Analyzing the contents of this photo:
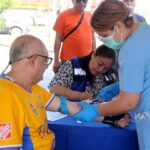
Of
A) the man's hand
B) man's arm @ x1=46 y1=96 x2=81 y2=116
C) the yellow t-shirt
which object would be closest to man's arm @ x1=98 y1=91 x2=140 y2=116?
man's arm @ x1=46 y1=96 x2=81 y2=116

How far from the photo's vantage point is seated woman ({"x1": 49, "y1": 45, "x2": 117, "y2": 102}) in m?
2.32

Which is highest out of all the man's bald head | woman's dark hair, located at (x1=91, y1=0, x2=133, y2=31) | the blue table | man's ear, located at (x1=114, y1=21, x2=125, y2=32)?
woman's dark hair, located at (x1=91, y1=0, x2=133, y2=31)

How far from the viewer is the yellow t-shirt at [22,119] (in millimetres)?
1279

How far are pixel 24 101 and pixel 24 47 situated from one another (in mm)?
230

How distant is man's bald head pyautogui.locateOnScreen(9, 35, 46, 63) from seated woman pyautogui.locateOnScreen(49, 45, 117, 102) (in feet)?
2.97

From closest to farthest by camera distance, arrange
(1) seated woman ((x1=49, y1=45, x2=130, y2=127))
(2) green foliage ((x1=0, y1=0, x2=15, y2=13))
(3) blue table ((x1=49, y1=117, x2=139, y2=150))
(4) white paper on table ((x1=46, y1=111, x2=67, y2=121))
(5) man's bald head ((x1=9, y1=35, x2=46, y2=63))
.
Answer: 1. (5) man's bald head ((x1=9, y1=35, x2=46, y2=63))
2. (3) blue table ((x1=49, y1=117, x2=139, y2=150))
3. (4) white paper on table ((x1=46, y1=111, x2=67, y2=121))
4. (1) seated woman ((x1=49, y1=45, x2=130, y2=127))
5. (2) green foliage ((x1=0, y1=0, x2=15, y2=13))

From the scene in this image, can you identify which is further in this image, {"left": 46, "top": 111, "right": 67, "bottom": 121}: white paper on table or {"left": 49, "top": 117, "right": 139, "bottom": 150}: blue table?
{"left": 46, "top": 111, "right": 67, "bottom": 121}: white paper on table

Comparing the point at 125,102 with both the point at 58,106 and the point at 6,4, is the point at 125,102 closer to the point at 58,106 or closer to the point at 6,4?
the point at 58,106

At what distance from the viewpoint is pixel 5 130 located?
127cm

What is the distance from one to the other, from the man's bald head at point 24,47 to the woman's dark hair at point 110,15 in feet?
0.93

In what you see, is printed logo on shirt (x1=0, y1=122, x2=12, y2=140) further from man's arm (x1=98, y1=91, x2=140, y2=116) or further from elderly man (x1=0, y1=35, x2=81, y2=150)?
→ man's arm (x1=98, y1=91, x2=140, y2=116)

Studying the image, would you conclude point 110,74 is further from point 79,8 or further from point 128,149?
point 79,8

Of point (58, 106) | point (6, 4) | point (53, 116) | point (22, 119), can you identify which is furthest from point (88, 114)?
point (6, 4)

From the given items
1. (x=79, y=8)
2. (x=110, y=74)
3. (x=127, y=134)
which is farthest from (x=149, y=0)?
(x=127, y=134)
